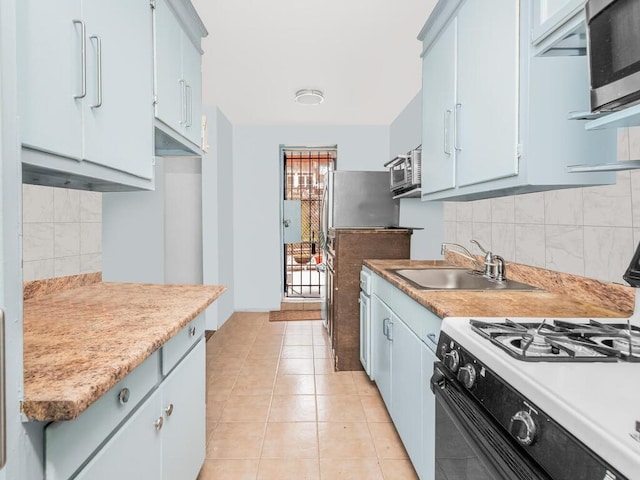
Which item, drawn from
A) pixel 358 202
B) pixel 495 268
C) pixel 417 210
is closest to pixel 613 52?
pixel 495 268

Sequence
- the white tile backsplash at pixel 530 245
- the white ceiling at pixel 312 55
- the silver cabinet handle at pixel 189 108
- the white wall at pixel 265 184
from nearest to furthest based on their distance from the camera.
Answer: the white tile backsplash at pixel 530 245 → the silver cabinet handle at pixel 189 108 → the white ceiling at pixel 312 55 → the white wall at pixel 265 184

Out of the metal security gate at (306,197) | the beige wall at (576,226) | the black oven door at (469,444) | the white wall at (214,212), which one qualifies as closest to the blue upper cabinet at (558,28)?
the beige wall at (576,226)

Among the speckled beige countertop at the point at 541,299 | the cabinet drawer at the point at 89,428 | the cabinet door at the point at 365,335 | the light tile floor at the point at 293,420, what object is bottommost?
the light tile floor at the point at 293,420

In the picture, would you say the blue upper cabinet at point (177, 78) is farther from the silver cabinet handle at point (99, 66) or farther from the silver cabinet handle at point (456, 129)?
the silver cabinet handle at point (456, 129)

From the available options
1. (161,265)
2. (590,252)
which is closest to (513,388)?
(590,252)

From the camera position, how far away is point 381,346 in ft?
7.73

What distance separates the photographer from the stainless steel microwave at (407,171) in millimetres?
2418

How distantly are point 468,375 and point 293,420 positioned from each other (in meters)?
1.56

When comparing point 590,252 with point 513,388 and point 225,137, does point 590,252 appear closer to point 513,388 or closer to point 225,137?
point 513,388

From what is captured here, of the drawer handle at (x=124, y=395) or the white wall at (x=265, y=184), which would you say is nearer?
the drawer handle at (x=124, y=395)

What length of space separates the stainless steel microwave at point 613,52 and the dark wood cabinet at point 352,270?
6.65ft

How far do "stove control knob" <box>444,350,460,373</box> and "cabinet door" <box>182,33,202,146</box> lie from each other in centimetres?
149

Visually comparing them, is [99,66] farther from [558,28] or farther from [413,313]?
[413,313]

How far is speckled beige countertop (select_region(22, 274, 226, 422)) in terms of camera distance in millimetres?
667
